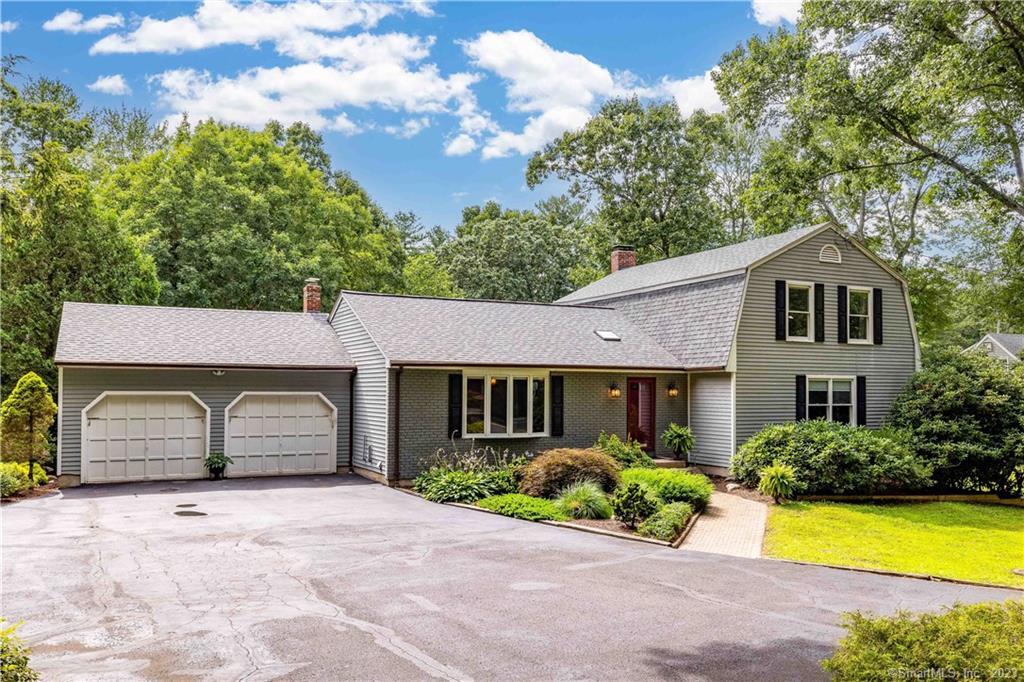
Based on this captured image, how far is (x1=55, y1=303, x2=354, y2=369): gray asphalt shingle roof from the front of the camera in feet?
52.3

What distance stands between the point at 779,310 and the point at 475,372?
8073mm

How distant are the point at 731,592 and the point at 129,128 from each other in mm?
42267

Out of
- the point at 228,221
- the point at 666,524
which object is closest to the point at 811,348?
the point at 666,524

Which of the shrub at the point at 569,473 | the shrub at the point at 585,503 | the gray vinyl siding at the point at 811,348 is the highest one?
the gray vinyl siding at the point at 811,348

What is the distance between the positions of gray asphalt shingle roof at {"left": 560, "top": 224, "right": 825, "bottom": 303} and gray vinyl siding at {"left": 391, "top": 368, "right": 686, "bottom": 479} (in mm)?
3256

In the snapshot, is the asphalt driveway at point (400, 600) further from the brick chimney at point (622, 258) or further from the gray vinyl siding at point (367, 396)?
the brick chimney at point (622, 258)

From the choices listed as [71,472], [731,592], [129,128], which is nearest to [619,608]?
[731,592]

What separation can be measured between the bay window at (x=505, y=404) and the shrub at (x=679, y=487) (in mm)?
3723

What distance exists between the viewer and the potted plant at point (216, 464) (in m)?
16.6

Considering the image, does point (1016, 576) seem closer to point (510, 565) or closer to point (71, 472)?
point (510, 565)

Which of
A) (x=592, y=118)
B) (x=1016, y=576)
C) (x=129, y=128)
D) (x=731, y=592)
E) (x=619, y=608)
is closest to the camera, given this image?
(x=619, y=608)

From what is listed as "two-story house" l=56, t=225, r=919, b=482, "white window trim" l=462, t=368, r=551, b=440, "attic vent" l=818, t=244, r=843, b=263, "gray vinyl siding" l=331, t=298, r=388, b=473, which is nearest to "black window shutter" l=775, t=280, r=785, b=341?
"two-story house" l=56, t=225, r=919, b=482

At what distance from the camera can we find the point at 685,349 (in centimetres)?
1900

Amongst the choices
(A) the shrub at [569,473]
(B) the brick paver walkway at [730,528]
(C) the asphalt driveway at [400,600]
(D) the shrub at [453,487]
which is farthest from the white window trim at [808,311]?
(C) the asphalt driveway at [400,600]
